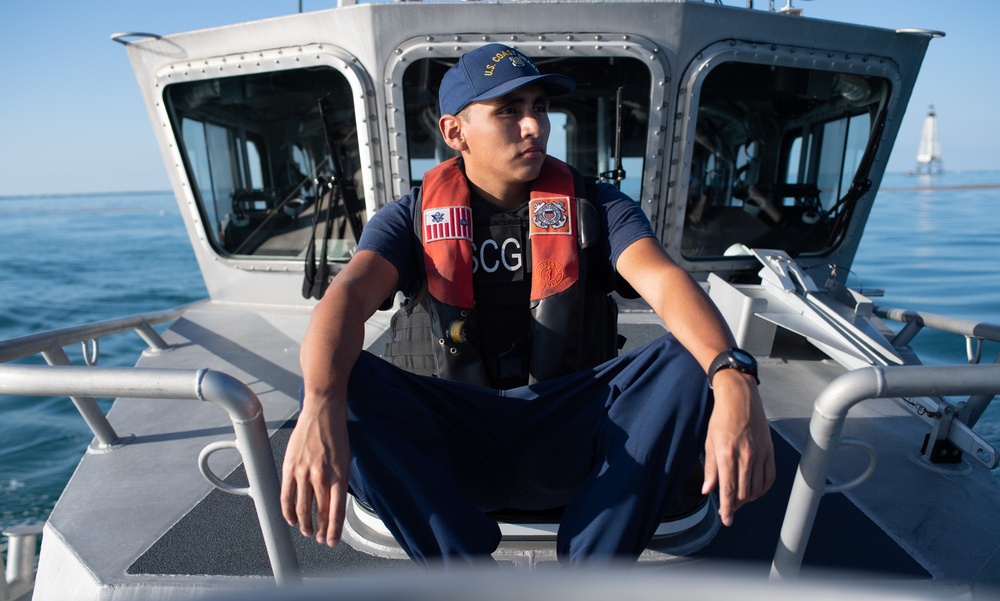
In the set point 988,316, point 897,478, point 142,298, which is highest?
point 897,478

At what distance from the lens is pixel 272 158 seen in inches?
167

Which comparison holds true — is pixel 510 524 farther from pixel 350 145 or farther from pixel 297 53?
pixel 297 53

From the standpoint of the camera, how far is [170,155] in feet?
13.4

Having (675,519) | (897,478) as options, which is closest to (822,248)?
(897,478)

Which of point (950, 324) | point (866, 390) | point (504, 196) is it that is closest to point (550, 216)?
point (504, 196)

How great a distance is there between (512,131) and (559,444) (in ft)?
3.01

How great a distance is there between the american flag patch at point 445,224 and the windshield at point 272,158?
197cm

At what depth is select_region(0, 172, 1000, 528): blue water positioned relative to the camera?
5227 millimetres

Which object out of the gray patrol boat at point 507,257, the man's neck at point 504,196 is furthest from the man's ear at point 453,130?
the gray patrol boat at point 507,257

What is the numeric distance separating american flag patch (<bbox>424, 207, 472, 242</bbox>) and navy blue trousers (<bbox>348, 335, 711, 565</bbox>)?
0.49 m

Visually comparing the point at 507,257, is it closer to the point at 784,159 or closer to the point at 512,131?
the point at 512,131

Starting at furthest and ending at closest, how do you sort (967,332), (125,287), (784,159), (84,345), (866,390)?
(125,287) → (784,159) → (84,345) → (967,332) → (866,390)

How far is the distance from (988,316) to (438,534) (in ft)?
36.3

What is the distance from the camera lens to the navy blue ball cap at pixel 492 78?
183 centimetres
